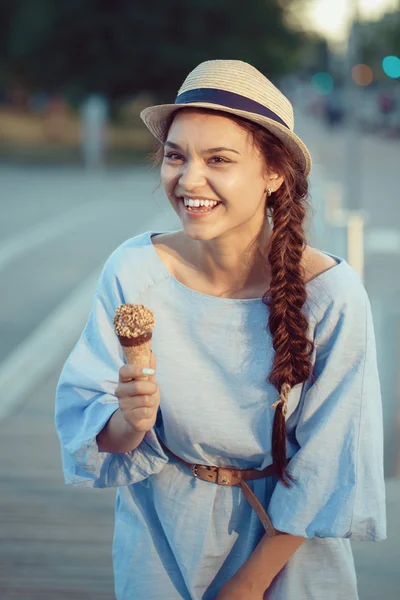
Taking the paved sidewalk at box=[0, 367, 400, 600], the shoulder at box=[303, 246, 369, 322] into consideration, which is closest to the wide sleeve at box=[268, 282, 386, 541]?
the shoulder at box=[303, 246, 369, 322]

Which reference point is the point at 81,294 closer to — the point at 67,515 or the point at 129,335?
the point at 67,515

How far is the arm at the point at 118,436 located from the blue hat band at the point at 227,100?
0.69m

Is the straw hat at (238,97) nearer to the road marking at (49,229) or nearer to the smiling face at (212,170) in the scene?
the smiling face at (212,170)

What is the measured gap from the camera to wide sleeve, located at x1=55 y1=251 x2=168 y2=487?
7.22 feet

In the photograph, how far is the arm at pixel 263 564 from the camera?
2.15 meters

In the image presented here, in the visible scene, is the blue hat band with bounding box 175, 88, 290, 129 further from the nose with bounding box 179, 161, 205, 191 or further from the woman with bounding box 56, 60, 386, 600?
the nose with bounding box 179, 161, 205, 191

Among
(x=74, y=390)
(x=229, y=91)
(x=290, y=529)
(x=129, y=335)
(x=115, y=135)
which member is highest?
(x=115, y=135)

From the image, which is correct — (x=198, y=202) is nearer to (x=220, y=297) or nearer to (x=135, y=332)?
(x=220, y=297)

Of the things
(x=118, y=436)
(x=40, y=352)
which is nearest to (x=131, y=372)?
(x=118, y=436)

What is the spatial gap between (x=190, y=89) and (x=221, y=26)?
30.6m

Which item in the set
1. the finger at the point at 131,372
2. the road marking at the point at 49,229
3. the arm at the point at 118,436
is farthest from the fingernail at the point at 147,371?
the road marking at the point at 49,229

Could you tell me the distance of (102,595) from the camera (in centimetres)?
359

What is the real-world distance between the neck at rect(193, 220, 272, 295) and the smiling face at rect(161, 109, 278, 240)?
0.24ft

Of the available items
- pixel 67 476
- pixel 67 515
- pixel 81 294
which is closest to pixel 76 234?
pixel 81 294
